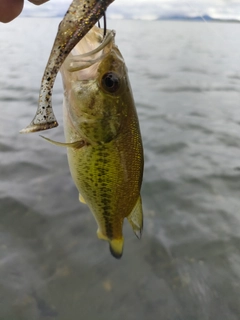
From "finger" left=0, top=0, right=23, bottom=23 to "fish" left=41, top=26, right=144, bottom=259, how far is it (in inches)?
20.7

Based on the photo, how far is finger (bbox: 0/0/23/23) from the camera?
1.81 metres

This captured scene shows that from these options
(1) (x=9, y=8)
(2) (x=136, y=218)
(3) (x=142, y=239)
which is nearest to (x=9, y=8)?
(1) (x=9, y=8)

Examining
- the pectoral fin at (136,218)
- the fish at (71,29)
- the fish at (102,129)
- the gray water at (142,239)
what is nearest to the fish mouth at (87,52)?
the fish at (102,129)

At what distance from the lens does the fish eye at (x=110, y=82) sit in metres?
1.57

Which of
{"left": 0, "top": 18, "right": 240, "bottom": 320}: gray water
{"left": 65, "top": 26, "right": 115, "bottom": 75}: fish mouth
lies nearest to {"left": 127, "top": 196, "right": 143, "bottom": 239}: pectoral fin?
{"left": 65, "top": 26, "right": 115, "bottom": 75}: fish mouth

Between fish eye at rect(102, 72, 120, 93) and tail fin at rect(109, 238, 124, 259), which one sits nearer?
fish eye at rect(102, 72, 120, 93)

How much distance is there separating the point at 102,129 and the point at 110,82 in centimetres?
22

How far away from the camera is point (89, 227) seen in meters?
3.63

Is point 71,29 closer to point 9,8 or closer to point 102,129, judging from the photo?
point 102,129

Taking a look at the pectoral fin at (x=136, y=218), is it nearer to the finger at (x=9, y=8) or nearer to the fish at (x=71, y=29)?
the fish at (x=71, y=29)

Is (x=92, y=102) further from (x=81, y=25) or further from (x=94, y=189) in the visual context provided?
(x=81, y=25)

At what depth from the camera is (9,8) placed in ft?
A: 6.01

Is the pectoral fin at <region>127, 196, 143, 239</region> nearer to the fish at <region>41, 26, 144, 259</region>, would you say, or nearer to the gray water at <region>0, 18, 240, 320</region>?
the fish at <region>41, 26, 144, 259</region>

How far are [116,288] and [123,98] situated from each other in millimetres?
1920
